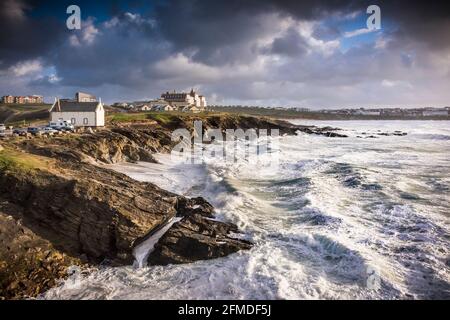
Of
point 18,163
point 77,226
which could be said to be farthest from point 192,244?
point 18,163

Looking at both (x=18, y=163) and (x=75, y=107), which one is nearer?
(x=18, y=163)

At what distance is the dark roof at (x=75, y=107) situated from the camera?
166ft

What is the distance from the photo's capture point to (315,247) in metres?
15.0

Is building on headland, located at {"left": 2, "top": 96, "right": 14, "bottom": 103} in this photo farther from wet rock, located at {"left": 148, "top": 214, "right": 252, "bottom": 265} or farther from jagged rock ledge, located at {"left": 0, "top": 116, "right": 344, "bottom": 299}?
wet rock, located at {"left": 148, "top": 214, "right": 252, "bottom": 265}

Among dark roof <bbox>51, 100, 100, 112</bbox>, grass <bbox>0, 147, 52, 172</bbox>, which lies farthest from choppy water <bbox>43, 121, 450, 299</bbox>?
dark roof <bbox>51, 100, 100, 112</bbox>

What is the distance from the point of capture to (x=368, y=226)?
17.2m

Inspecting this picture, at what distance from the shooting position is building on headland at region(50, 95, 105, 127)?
165ft

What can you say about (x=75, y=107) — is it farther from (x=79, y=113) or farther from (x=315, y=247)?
(x=315, y=247)

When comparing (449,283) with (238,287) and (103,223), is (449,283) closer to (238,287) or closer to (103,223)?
(238,287)

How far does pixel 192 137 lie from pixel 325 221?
46.4 metres

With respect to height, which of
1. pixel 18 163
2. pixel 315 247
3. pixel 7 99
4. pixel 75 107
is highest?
pixel 7 99

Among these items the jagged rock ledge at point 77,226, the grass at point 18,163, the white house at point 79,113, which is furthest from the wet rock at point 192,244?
the white house at point 79,113

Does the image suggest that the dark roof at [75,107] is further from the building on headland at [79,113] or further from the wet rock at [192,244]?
the wet rock at [192,244]
